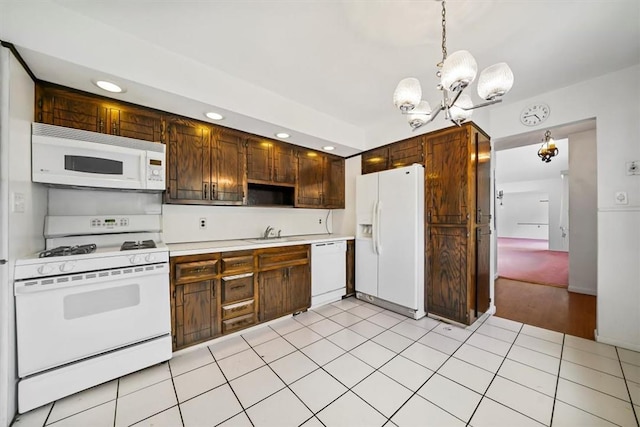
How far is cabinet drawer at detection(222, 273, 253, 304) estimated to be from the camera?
2371 millimetres

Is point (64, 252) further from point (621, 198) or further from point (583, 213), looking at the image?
point (583, 213)

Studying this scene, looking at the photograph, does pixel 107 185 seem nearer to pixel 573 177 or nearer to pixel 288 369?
pixel 288 369

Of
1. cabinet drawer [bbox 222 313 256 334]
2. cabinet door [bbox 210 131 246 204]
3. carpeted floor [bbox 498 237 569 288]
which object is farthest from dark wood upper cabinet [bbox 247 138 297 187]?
carpeted floor [bbox 498 237 569 288]

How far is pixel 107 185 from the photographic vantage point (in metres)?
1.97

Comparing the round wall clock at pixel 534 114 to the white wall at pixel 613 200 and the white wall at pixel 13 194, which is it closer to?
the white wall at pixel 613 200

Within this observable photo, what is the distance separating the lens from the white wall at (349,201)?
3.91m

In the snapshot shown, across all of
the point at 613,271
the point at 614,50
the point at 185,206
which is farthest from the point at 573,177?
the point at 185,206

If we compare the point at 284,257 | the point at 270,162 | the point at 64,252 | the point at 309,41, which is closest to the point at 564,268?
the point at 284,257

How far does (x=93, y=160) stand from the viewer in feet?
6.28

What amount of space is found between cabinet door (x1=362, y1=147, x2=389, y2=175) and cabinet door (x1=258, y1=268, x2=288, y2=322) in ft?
6.58

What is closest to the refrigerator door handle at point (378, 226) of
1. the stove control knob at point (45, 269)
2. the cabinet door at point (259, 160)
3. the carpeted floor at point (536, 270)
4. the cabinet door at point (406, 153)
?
the cabinet door at point (406, 153)

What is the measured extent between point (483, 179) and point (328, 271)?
7.48 ft

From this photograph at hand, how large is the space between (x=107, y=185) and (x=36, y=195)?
17.3 inches

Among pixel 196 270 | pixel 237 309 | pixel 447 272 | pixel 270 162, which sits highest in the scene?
pixel 270 162
